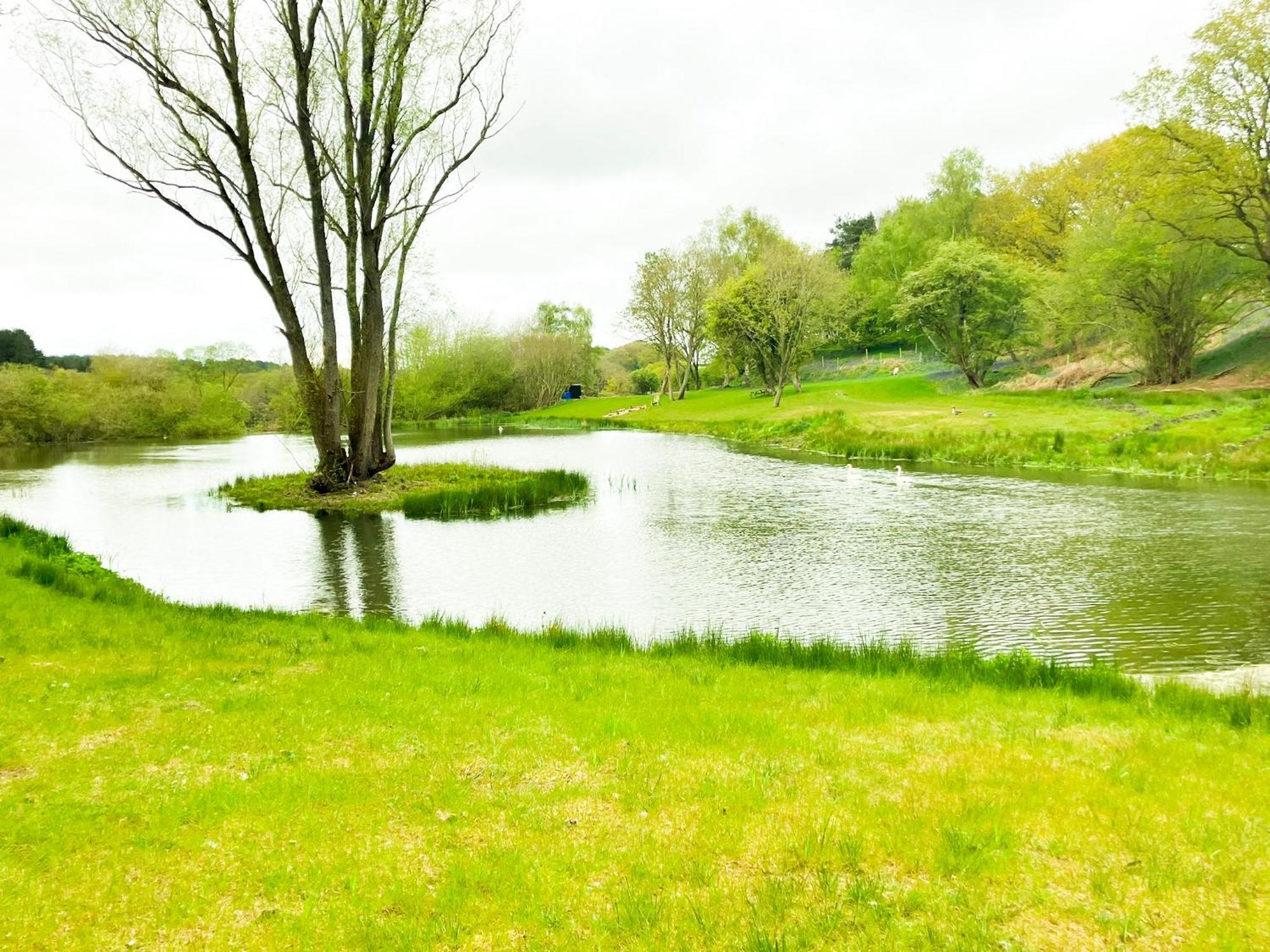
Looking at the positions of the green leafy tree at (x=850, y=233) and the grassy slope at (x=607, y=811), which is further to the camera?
the green leafy tree at (x=850, y=233)

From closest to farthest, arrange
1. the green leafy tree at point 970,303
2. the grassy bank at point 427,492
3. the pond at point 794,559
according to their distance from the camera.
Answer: the pond at point 794,559, the grassy bank at point 427,492, the green leafy tree at point 970,303

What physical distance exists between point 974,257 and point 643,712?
5128 centimetres

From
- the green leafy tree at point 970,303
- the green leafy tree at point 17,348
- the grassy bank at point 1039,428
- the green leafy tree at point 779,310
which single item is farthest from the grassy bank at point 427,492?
the green leafy tree at point 17,348

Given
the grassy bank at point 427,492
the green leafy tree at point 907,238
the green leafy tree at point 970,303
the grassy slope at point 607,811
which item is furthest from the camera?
the green leafy tree at point 907,238

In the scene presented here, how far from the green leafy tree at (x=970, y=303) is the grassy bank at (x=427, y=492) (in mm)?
34538

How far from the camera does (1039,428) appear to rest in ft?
108

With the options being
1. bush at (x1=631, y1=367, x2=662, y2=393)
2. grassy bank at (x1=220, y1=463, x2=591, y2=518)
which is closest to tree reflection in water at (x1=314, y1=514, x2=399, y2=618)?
grassy bank at (x1=220, y1=463, x2=591, y2=518)

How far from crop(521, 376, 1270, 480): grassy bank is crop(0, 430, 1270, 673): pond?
3.57 m

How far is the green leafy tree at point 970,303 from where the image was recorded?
4844 centimetres

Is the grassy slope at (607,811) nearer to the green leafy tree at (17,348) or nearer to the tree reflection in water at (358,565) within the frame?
the tree reflection in water at (358,565)

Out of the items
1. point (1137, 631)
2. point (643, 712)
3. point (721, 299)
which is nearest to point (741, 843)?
point (643, 712)

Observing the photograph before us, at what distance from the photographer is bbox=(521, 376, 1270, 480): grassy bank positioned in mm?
26844

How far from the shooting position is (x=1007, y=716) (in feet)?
22.0

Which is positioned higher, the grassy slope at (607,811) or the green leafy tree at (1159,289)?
the green leafy tree at (1159,289)
